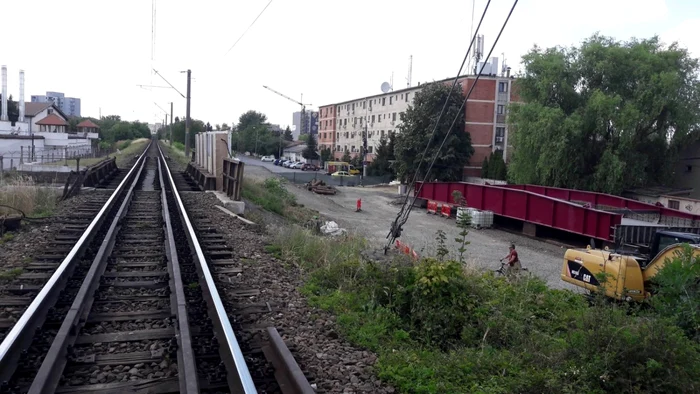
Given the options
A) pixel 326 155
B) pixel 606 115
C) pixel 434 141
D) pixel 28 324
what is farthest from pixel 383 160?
pixel 28 324

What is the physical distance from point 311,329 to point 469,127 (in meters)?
53.5

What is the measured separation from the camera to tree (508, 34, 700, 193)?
106 ft

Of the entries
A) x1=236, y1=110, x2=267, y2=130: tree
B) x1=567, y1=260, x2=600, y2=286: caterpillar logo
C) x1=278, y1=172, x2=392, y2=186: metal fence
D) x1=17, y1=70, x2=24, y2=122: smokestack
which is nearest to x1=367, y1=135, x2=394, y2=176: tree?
x1=278, y1=172, x2=392, y2=186: metal fence

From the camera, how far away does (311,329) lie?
19.1 ft

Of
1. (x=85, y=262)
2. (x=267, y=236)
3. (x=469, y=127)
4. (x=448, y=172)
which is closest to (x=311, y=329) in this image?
(x=85, y=262)

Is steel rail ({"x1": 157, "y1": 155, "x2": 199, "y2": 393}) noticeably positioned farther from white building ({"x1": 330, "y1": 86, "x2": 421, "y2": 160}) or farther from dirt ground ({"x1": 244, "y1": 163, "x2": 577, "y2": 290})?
white building ({"x1": 330, "y1": 86, "x2": 421, "y2": 160})

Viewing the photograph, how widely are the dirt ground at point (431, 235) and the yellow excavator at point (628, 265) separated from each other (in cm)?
197

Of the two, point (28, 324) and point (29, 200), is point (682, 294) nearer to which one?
point (28, 324)

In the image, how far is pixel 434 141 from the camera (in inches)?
1932

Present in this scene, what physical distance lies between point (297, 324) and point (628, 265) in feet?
19.8

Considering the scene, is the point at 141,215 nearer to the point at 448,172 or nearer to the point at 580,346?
the point at 580,346

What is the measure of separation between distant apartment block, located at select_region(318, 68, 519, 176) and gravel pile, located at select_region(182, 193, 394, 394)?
34.9 m

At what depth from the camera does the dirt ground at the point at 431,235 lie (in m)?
18.0

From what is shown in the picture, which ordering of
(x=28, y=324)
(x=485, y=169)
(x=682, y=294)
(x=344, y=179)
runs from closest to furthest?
(x=28, y=324) → (x=682, y=294) → (x=485, y=169) → (x=344, y=179)
